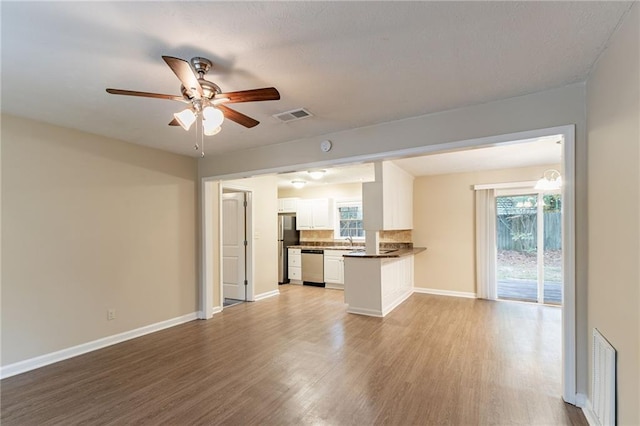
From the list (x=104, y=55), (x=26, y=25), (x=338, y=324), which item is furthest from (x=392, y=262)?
(x=26, y=25)

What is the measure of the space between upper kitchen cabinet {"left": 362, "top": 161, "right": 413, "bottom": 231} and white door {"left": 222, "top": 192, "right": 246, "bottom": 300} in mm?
2466

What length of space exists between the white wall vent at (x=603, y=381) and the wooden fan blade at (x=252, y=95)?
2581 millimetres

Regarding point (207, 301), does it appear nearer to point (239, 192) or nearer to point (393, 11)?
point (239, 192)

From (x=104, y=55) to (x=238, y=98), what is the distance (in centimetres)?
90

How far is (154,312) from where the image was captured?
13.7 ft

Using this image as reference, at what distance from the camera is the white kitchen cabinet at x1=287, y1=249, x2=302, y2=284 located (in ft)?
24.5

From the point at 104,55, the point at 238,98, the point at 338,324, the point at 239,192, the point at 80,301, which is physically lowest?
the point at 338,324

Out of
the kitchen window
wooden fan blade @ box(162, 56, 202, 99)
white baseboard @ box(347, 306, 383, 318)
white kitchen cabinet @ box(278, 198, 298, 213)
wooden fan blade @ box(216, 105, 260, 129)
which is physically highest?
wooden fan blade @ box(162, 56, 202, 99)

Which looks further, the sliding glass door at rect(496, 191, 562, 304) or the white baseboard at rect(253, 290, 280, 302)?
the white baseboard at rect(253, 290, 280, 302)

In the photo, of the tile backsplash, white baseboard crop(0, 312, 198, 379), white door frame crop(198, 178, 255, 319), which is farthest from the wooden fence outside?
white baseboard crop(0, 312, 198, 379)

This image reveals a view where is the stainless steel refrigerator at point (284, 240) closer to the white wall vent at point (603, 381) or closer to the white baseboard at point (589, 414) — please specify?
the white baseboard at point (589, 414)

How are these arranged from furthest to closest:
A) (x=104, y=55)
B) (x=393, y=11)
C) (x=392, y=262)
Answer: (x=392, y=262) → (x=104, y=55) → (x=393, y=11)

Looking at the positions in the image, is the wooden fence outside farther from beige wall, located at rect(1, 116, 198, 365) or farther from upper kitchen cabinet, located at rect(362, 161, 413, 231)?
beige wall, located at rect(1, 116, 198, 365)

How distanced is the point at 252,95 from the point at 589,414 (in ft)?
10.8
